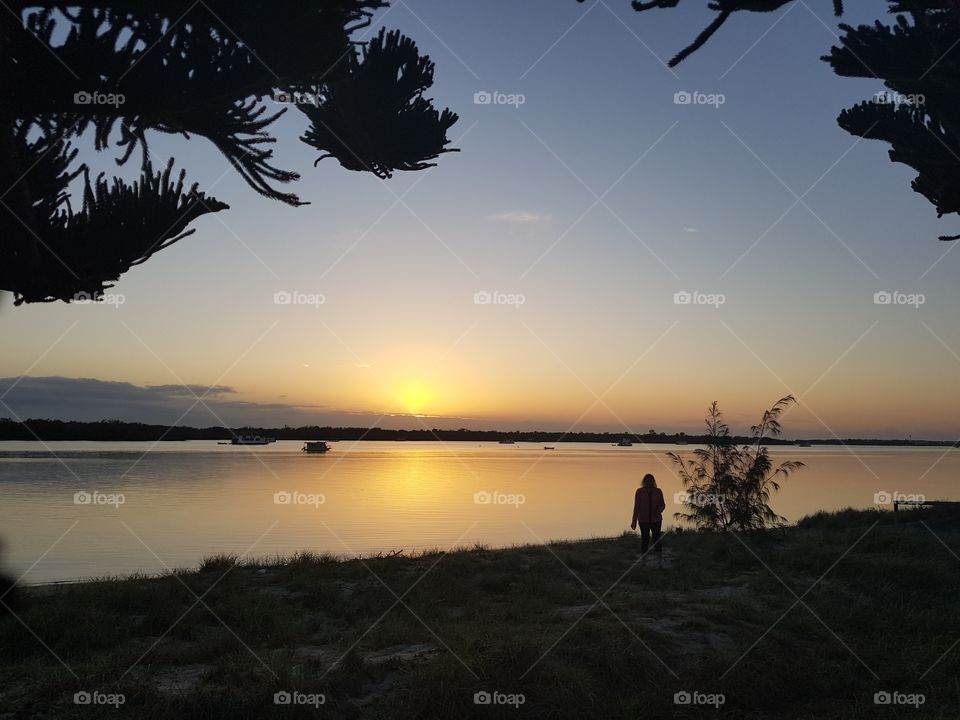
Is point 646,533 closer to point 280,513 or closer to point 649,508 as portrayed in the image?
point 649,508

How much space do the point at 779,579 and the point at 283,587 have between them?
9146 millimetres

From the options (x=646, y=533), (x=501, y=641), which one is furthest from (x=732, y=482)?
(x=501, y=641)

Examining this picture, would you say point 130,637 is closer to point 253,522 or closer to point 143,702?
point 143,702

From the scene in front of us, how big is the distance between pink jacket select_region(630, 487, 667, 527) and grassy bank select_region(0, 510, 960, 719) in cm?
112

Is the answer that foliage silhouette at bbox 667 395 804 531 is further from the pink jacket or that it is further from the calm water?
the calm water

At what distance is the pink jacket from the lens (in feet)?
53.9

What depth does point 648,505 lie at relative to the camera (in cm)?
1648

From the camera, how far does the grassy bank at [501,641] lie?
8055 millimetres

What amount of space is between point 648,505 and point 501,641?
8.07 m

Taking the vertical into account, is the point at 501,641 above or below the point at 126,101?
below

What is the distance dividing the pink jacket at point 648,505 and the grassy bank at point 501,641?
44.1 inches

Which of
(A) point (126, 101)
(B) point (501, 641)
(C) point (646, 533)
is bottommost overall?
(B) point (501, 641)

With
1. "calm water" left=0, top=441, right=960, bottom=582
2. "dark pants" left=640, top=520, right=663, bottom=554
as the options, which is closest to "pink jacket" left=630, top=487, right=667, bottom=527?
"dark pants" left=640, top=520, right=663, bottom=554

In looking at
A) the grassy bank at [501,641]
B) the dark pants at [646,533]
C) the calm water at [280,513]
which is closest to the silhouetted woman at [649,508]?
the dark pants at [646,533]
